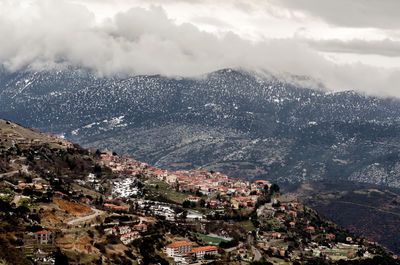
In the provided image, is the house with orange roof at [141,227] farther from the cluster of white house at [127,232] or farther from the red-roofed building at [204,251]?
the red-roofed building at [204,251]

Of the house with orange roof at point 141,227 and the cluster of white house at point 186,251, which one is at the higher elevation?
the house with orange roof at point 141,227

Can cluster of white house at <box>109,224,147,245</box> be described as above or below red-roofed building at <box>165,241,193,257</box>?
above

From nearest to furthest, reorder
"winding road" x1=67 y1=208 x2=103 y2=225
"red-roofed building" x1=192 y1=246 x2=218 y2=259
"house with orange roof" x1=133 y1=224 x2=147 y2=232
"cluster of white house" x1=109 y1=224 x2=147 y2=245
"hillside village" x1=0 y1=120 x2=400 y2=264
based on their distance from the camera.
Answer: "hillside village" x1=0 y1=120 x2=400 y2=264
"cluster of white house" x1=109 y1=224 x2=147 y2=245
"winding road" x1=67 y1=208 x2=103 y2=225
"red-roofed building" x1=192 y1=246 x2=218 y2=259
"house with orange roof" x1=133 y1=224 x2=147 y2=232

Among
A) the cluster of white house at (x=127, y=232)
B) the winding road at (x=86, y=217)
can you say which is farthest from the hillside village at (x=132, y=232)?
the winding road at (x=86, y=217)

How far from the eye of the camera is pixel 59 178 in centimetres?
18712

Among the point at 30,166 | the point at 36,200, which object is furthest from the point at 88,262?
the point at 30,166

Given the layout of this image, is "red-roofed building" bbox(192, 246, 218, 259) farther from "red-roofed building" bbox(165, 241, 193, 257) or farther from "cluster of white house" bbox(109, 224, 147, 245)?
"cluster of white house" bbox(109, 224, 147, 245)

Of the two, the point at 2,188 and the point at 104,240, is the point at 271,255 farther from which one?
the point at 2,188

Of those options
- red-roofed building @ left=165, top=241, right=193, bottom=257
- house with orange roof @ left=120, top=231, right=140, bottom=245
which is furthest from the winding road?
red-roofed building @ left=165, top=241, right=193, bottom=257

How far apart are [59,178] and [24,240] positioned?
89.3 m

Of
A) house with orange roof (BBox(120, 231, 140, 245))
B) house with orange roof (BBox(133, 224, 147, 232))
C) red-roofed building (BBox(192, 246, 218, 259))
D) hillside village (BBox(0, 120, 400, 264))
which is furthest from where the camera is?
house with orange roof (BBox(133, 224, 147, 232))

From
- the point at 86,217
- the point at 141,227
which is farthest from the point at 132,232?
the point at 86,217

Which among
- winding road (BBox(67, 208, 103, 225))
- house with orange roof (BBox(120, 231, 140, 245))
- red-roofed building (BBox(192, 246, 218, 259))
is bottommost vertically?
red-roofed building (BBox(192, 246, 218, 259))

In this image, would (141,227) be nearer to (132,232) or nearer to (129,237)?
(132,232)
